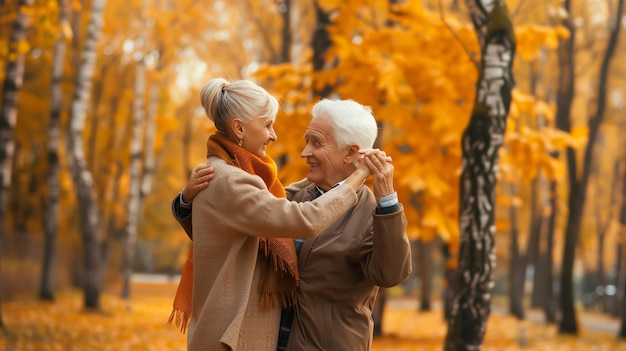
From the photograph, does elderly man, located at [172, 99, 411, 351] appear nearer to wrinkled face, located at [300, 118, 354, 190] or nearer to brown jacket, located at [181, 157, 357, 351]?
wrinkled face, located at [300, 118, 354, 190]

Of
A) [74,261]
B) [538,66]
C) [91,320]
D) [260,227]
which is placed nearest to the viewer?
[260,227]

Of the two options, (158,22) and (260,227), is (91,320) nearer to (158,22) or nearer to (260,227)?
(158,22)

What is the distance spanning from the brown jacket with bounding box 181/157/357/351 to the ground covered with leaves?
9220 millimetres

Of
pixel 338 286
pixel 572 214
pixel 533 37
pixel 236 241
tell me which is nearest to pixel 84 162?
pixel 533 37

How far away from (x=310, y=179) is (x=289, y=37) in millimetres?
16389

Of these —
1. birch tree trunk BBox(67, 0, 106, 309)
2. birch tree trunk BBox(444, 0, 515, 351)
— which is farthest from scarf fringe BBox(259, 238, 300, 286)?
birch tree trunk BBox(67, 0, 106, 309)

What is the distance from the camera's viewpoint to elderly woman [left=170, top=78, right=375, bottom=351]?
3600 millimetres

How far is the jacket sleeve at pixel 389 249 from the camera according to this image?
371 centimetres

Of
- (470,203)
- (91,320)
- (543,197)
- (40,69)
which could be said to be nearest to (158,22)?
(40,69)

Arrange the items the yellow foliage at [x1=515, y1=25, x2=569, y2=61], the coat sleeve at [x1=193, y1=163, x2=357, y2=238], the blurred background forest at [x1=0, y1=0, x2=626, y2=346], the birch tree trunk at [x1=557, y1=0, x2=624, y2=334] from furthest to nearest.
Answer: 1. the birch tree trunk at [x1=557, y1=0, x2=624, y2=334]
2. the blurred background forest at [x1=0, y1=0, x2=626, y2=346]
3. the yellow foliage at [x1=515, y1=25, x2=569, y2=61]
4. the coat sleeve at [x1=193, y1=163, x2=357, y2=238]

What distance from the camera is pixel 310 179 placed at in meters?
4.07

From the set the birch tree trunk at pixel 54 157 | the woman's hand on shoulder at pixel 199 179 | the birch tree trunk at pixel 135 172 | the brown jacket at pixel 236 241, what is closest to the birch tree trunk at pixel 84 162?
the birch tree trunk at pixel 54 157

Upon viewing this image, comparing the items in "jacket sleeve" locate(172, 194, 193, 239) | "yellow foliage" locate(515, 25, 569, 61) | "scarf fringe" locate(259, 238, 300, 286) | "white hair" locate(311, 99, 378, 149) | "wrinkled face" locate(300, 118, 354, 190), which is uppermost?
"yellow foliage" locate(515, 25, 569, 61)

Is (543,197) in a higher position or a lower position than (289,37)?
lower
